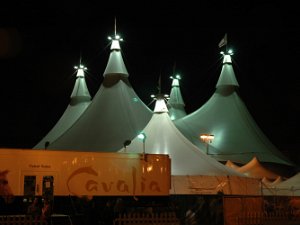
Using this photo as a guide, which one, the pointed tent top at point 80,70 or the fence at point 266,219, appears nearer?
the fence at point 266,219

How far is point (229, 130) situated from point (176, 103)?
16.3m

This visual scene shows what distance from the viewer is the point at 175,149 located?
73.1 feet

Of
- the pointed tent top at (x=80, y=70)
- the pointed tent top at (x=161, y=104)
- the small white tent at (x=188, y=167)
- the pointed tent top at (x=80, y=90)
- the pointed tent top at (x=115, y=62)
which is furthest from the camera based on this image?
the pointed tent top at (x=80, y=70)

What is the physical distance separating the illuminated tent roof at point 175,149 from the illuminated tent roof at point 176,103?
2698cm

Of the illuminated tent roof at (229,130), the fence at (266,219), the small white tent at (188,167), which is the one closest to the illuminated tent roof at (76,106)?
the illuminated tent roof at (229,130)

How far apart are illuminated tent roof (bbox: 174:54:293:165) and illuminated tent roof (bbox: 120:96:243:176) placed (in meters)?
9.11

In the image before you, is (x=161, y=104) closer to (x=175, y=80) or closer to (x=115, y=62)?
(x=115, y=62)

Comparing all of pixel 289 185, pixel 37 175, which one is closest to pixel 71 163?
pixel 37 175

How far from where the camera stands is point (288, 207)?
50.7ft

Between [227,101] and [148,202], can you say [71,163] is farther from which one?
[227,101]

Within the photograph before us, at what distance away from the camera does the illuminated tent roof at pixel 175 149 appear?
20922 mm

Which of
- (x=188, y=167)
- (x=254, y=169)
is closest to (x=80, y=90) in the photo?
(x=254, y=169)

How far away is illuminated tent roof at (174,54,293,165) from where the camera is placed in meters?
34.2

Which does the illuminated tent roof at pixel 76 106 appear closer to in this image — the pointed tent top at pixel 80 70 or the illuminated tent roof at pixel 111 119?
the pointed tent top at pixel 80 70
